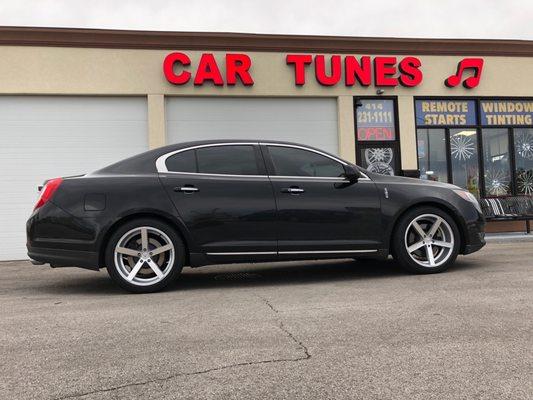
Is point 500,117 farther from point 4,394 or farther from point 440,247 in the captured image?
point 4,394

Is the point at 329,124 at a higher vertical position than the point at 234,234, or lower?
higher

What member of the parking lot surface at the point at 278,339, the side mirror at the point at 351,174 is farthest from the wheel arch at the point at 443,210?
the side mirror at the point at 351,174

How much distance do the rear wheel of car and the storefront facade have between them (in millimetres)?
5800

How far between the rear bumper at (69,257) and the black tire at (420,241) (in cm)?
334

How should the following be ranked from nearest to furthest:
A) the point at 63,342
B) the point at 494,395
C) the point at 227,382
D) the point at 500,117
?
the point at 494,395 < the point at 227,382 < the point at 63,342 < the point at 500,117

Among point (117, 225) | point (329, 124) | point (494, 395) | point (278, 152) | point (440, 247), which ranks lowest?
point (494, 395)

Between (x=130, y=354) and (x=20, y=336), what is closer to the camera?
(x=130, y=354)

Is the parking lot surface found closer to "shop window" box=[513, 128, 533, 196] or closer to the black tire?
the black tire

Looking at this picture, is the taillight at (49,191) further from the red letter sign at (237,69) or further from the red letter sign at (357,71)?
the red letter sign at (357,71)

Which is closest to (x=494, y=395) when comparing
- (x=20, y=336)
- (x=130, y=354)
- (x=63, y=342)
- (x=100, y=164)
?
(x=130, y=354)

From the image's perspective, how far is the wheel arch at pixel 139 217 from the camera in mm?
5238

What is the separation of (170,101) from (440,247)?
7.17 metres

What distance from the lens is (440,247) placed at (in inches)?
239

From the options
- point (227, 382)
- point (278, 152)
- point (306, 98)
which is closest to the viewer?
point (227, 382)
